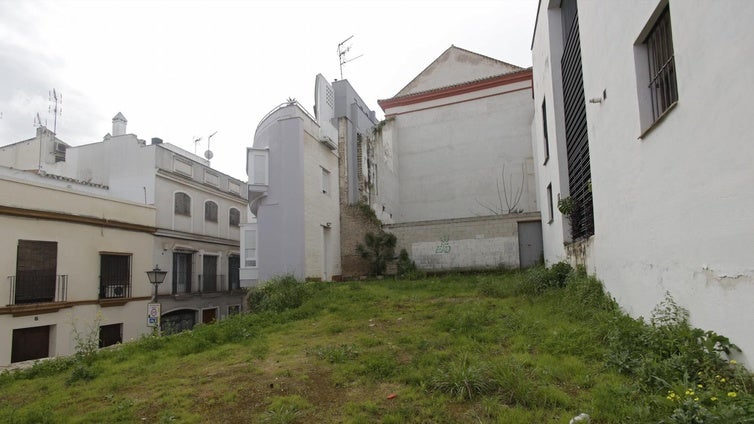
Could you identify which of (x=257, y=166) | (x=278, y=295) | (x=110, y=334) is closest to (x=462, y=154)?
(x=257, y=166)

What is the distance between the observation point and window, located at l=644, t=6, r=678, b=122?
440 cm

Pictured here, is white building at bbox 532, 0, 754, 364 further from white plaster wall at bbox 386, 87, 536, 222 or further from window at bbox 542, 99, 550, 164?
white plaster wall at bbox 386, 87, 536, 222

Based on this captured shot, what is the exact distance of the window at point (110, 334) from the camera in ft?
54.4

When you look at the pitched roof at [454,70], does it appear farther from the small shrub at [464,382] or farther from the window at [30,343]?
the small shrub at [464,382]

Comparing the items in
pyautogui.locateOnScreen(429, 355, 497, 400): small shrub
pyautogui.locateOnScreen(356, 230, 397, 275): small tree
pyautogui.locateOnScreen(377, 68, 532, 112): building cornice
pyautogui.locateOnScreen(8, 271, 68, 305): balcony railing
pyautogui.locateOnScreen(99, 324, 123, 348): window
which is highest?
pyautogui.locateOnScreen(377, 68, 532, 112): building cornice

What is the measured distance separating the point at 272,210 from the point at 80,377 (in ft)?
32.8

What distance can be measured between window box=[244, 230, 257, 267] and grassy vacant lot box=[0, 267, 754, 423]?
Answer: 8.37 m

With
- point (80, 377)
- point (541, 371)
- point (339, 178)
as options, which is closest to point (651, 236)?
point (541, 371)

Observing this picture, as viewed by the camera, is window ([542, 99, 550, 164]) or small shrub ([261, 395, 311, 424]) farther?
window ([542, 99, 550, 164])

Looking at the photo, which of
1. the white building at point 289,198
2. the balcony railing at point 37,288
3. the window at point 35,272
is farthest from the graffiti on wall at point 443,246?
the window at point 35,272

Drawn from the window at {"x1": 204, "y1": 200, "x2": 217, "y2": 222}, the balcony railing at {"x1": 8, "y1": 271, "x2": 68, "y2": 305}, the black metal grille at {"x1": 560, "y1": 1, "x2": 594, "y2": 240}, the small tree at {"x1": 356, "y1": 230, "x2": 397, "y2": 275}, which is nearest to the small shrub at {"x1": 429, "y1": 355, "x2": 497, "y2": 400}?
the black metal grille at {"x1": 560, "y1": 1, "x2": 594, "y2": 240}

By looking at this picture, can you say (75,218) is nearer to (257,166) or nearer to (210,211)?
(257,166)

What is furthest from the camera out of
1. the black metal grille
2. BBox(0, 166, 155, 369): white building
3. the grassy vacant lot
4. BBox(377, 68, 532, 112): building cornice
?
BBox(377, 68, 532, 112): building cornice

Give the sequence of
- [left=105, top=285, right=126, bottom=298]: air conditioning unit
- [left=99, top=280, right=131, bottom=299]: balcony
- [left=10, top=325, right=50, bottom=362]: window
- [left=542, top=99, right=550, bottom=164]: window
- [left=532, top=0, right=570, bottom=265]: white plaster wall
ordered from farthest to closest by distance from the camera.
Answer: [left=105, top=285, right=126, bottom=298]: air conditioning unit → [left=99, top=280, right=131, bottom=299]: balcony → [left=10, top=325, right=50, bottom=362]: window → [left=542, top=99, right=550, bottom=164]: window → [left=532, top=0, right=570, bottom=265]: white plaster wall
